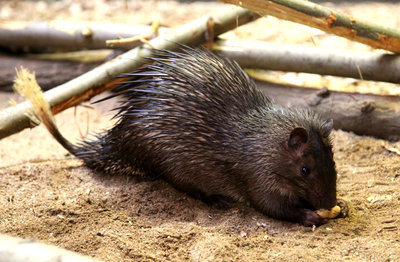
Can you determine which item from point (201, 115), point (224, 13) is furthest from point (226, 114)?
point (224, 13)

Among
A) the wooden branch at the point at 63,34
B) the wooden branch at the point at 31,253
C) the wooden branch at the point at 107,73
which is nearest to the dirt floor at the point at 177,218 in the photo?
the wooden branch at the point at 107,73

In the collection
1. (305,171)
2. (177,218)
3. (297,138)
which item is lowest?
(177,218)

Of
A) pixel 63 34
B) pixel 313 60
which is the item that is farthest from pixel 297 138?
pixel 63 34

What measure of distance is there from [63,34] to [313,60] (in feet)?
12.7

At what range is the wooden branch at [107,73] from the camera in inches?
201

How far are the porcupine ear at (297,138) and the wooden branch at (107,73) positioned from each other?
82.3 inches

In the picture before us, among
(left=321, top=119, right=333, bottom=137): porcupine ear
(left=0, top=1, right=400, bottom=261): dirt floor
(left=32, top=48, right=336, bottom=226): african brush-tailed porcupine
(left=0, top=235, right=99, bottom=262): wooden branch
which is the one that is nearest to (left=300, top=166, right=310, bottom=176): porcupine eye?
(left=32, top=48, right=336, bottom=226): african brush-tailed porcupine

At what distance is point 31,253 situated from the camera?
88.1 inches

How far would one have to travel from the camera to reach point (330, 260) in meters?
3.67

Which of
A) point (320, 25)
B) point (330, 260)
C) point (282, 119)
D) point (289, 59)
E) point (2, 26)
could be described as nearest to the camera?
point (330, 260)

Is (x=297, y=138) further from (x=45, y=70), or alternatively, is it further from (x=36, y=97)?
(x=45, y=70)

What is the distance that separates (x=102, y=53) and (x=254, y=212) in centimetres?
469

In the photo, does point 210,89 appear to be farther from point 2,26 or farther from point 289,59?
point 2,26

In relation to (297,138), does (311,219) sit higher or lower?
lower
